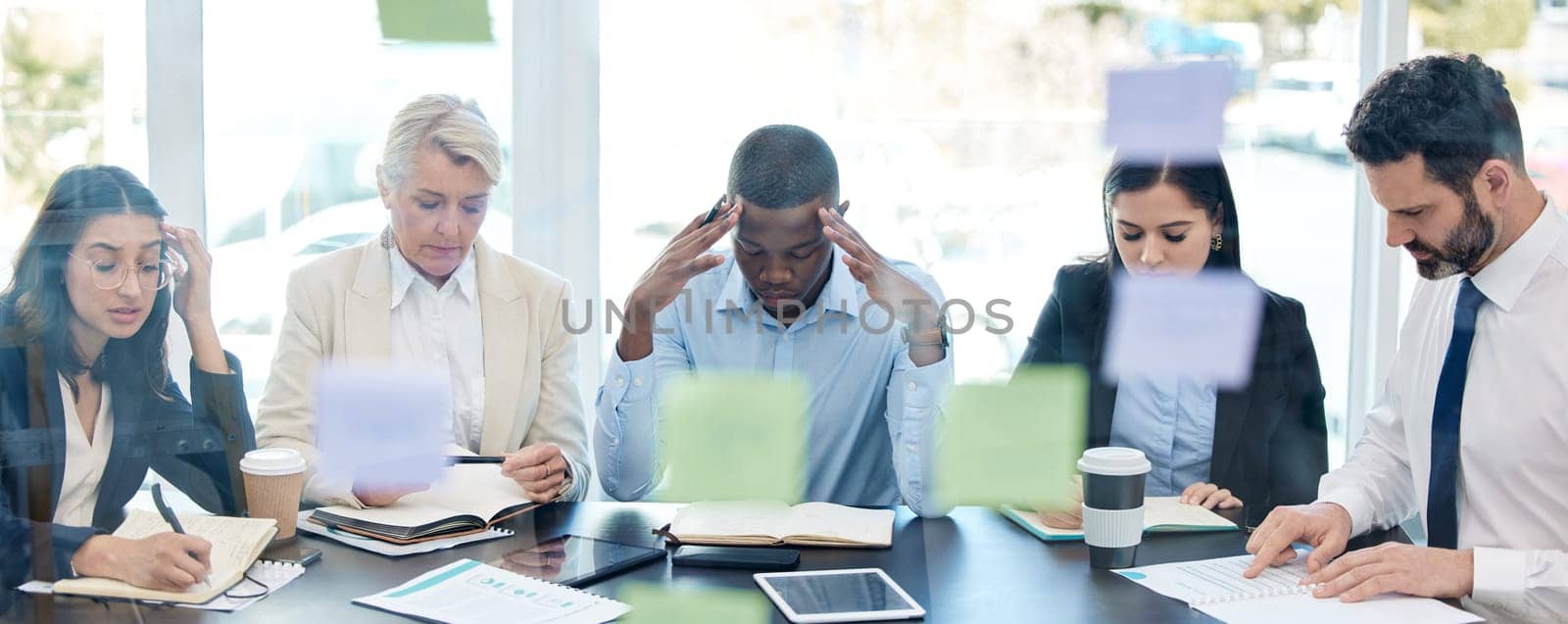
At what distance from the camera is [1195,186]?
2273 mm

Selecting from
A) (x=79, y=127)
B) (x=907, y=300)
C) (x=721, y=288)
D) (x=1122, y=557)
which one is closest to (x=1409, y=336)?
(x=1122, y=557)

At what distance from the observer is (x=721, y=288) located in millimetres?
2391

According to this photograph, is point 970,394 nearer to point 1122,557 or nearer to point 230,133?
point 1122,557

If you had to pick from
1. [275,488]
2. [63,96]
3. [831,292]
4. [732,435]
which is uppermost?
[63,96]

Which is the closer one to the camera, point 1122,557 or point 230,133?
point 1122,557

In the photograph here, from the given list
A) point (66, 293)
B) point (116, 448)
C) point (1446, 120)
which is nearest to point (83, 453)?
point (116, 448)

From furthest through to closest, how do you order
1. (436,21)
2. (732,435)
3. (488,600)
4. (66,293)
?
(436,21) → (732,435) → (66,293) → (488,600)

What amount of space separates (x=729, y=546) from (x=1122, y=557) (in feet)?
1.80

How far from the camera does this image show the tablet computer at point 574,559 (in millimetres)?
1614

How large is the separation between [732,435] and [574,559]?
1.00 m

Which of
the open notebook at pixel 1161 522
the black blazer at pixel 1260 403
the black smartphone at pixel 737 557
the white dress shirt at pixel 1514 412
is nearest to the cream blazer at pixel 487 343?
the black smartphone at pixel 737 557

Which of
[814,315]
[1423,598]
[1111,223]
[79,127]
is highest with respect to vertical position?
[79,127]

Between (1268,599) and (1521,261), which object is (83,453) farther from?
(1521,261)

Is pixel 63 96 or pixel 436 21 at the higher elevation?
pixel 436 21
